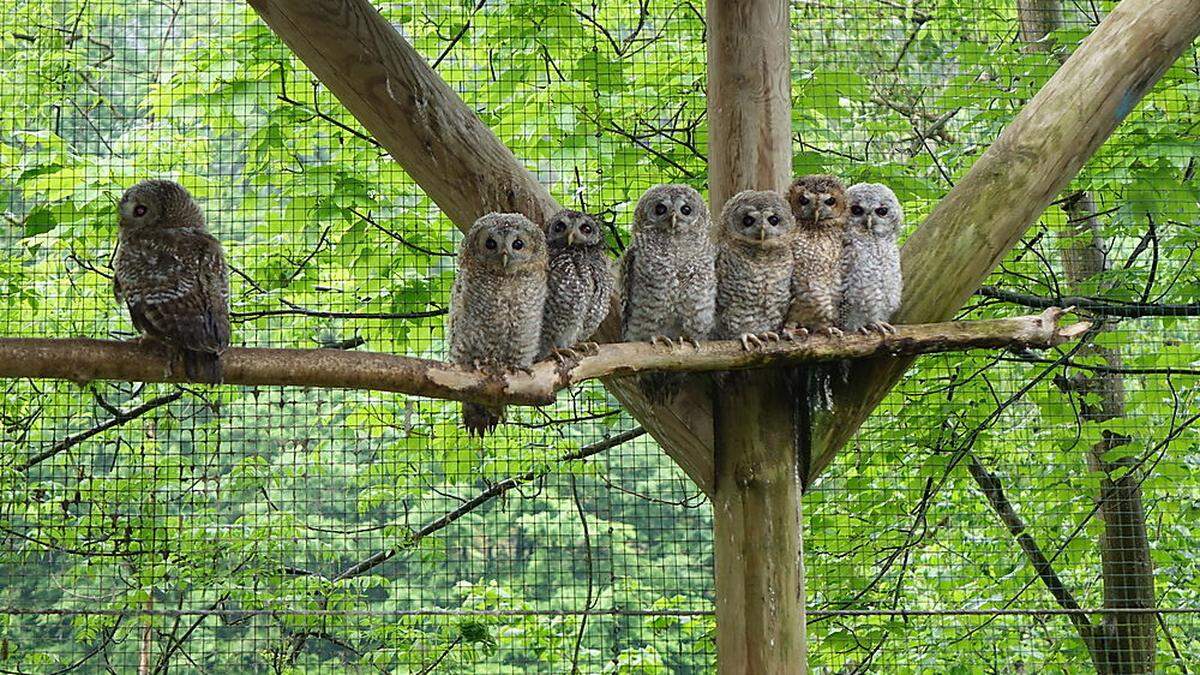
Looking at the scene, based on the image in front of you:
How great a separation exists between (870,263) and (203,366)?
168 centimetres

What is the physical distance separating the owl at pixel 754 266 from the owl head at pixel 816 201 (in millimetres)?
51

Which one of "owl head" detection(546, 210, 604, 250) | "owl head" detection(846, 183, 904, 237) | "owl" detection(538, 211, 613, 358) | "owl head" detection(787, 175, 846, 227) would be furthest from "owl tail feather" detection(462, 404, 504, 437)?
"owl head" detection(846, 183, 904, 237)

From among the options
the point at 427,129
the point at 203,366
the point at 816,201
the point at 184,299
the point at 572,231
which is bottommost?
the point at 203,366

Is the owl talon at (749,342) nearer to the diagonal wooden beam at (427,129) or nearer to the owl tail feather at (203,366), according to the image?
the diagonal wooden beam at (427,129)

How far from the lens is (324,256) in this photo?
483cm

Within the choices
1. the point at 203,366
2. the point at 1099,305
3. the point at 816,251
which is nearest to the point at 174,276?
the point at 203,366

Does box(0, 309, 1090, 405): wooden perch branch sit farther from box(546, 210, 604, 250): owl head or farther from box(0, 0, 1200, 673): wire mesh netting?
box(0, 0, 1200, 673): wire mesh netting

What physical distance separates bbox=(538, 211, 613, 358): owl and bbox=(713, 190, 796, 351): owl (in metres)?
0.33

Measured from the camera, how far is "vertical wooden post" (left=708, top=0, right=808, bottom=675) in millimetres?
2967

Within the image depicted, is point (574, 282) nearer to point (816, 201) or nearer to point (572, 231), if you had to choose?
point (572, 231)

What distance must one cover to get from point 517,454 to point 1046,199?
93.0 inches

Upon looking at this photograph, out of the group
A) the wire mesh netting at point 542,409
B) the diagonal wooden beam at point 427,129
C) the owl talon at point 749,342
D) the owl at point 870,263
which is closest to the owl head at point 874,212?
the owl at point 870,263

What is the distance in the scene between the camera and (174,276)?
2494 millimetres

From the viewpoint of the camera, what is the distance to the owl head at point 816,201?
313 centimetres
